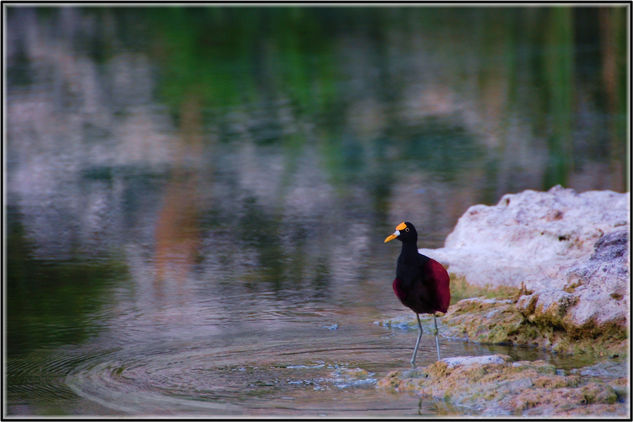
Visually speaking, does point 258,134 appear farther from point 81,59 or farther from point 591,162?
point 81,59

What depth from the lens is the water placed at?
691 cm

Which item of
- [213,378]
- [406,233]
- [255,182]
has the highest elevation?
[406,233]

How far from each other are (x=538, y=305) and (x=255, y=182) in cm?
655

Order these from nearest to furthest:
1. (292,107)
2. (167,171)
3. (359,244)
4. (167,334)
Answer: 1. (167,334)
2. (359,244)
3. (167,171)
4. (292,107)

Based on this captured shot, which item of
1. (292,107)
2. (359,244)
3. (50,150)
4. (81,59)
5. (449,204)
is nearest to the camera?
(359,244)

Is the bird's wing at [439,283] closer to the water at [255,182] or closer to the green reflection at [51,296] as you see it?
the water at [255,182]

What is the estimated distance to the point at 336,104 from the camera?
18.5 metres

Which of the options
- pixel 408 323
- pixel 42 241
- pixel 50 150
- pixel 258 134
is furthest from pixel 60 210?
pixel 408 323

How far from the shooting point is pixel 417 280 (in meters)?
6.75

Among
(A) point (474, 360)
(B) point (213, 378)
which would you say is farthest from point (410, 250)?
(B) point (213, 378)

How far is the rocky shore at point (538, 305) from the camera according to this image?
5.93 meters

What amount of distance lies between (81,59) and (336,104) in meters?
7.19

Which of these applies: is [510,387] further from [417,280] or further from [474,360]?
[417,280]

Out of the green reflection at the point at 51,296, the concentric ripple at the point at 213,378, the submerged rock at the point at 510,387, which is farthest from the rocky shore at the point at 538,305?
the green reflection at the point at 51,296
